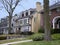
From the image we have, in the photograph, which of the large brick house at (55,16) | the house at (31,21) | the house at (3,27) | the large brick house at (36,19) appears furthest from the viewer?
the house at (3,27)

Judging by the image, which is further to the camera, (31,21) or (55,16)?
(31,21)

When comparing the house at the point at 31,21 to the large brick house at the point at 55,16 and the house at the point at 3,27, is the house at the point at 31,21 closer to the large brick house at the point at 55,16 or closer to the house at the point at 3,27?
Result: the large brick house at the point at 55,16

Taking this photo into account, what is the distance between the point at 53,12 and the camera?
1654 inches

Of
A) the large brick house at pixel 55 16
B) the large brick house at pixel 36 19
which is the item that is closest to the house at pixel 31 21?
the large brick house at pixel 36 19

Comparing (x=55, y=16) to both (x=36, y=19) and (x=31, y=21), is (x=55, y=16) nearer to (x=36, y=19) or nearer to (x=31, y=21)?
(x=36, y=19)

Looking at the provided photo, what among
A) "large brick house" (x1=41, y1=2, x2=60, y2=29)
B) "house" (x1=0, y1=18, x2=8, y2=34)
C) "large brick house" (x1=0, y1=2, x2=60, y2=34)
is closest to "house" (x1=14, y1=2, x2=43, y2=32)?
"large brick house" (x1=0, y1=2, x2=60, y2=34)

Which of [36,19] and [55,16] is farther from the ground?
[55,16]

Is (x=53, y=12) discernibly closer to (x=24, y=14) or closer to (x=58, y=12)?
(x=58, y=12)

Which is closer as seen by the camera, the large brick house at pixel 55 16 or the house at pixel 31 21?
the large brick house at pixel 55 16

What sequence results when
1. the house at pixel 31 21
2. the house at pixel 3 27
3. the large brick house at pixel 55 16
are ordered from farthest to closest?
the house at pixel 3 27, the house at pixel 31 21, the large brick house at pixel 55 16

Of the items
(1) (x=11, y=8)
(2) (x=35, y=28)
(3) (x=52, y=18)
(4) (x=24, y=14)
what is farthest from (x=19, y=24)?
(3) (x=52, y=18)

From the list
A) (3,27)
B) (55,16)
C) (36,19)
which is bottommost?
(3,27)

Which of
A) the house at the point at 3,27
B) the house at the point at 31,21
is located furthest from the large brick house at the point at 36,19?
the house at the point at 3,27

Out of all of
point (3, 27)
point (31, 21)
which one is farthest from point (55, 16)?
point (3, 27)
